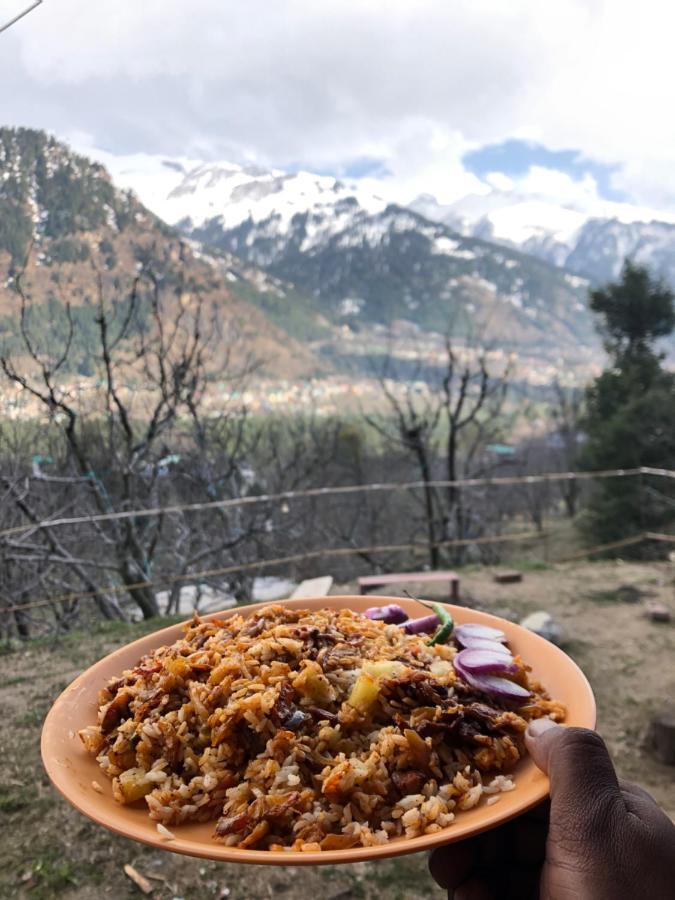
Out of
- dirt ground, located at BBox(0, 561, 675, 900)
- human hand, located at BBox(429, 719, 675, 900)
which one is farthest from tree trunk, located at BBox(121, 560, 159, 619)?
human hand, located at BBox(429, 719, 675, 900)

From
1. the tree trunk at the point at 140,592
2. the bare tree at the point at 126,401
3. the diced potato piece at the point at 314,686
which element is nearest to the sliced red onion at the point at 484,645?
the diced potato piece at the point at 314,686

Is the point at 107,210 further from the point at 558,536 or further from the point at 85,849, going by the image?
the point at 558,536

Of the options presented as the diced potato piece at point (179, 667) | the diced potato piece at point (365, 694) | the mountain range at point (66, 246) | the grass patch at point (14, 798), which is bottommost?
the grass patch at point (14, 798)

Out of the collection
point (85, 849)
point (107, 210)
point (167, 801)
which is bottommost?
point (85, 849)

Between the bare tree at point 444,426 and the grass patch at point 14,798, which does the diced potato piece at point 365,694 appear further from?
the bare tree at point 444,426

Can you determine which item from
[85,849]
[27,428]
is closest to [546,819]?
[85,849]

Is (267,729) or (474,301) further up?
(474,301)
